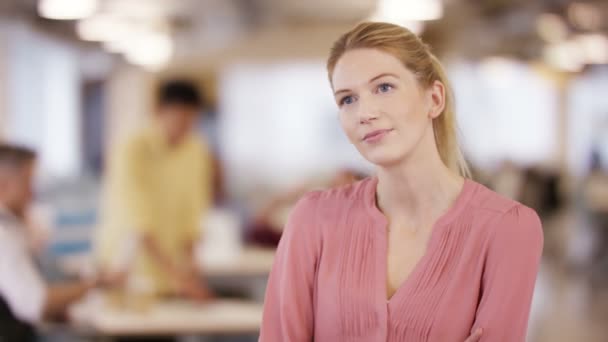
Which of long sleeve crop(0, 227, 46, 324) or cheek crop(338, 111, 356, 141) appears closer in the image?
cheek crop(338, 111, 356, 141)

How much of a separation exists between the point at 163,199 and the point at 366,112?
9.00 feet

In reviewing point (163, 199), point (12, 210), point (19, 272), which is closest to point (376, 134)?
point (19, 272)

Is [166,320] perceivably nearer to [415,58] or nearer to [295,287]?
[295,287]

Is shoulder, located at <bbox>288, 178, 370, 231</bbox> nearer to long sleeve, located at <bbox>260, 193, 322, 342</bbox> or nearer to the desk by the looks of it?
long sleeve, located at <bbox>260, 193, 322, 342</bbox>

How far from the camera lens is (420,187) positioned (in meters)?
1.33

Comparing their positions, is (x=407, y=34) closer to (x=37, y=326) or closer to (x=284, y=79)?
(x=37, y=326)

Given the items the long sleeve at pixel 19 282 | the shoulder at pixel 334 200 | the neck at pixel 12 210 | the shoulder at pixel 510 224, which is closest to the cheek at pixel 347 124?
the shoulder at pixel 334 200

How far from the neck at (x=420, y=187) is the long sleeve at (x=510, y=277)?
→ 0.11m

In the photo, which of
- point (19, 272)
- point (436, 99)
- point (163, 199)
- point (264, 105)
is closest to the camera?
point (436, 99)

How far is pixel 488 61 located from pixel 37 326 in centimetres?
1194

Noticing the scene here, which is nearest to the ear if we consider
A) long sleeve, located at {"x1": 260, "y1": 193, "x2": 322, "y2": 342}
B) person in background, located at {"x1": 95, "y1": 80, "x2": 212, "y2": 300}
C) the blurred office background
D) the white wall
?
long sleeve, located at {"x1": 260, "y1": 193, "x2": 322, "y2": 342}

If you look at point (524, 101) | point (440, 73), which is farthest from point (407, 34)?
point (524, 101)

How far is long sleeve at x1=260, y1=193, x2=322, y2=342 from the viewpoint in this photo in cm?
132

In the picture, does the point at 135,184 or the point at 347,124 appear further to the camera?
the point at 135,184
